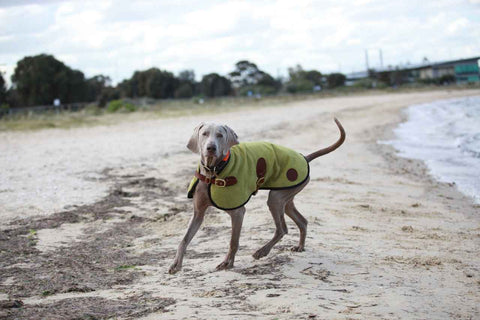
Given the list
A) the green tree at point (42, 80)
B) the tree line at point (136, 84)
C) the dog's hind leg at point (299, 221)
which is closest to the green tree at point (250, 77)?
the tree line at point (136, 84)

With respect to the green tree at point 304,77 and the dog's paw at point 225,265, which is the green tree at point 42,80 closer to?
the green tree at point 304,77

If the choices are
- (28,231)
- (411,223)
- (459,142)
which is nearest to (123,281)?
(28,231)

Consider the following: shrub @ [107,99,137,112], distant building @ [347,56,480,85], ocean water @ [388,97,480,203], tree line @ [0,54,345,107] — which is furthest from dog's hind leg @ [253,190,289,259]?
distant building @ [347,56,480,85]

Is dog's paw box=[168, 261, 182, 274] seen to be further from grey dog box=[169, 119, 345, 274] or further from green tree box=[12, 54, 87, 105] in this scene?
green tree box=[12, 54, 87, 105]

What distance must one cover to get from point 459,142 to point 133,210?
441 inches

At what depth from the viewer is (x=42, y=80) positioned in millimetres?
42844

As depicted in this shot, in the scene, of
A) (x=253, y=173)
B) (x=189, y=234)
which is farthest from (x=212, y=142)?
(x=189, y=234)

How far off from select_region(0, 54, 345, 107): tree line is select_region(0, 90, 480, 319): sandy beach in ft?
104

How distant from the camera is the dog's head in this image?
187 inches

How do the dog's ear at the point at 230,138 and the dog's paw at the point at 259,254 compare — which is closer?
the dog's ear at the point at 230,138

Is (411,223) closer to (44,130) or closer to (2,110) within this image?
(44,130)

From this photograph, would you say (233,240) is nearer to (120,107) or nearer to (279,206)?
(279,206)

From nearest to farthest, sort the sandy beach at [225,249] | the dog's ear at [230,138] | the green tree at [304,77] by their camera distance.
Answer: the sandy beach at [225,249], the dog's ear at [230,138], the green tree at [304,77]

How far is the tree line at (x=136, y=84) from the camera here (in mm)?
42656
